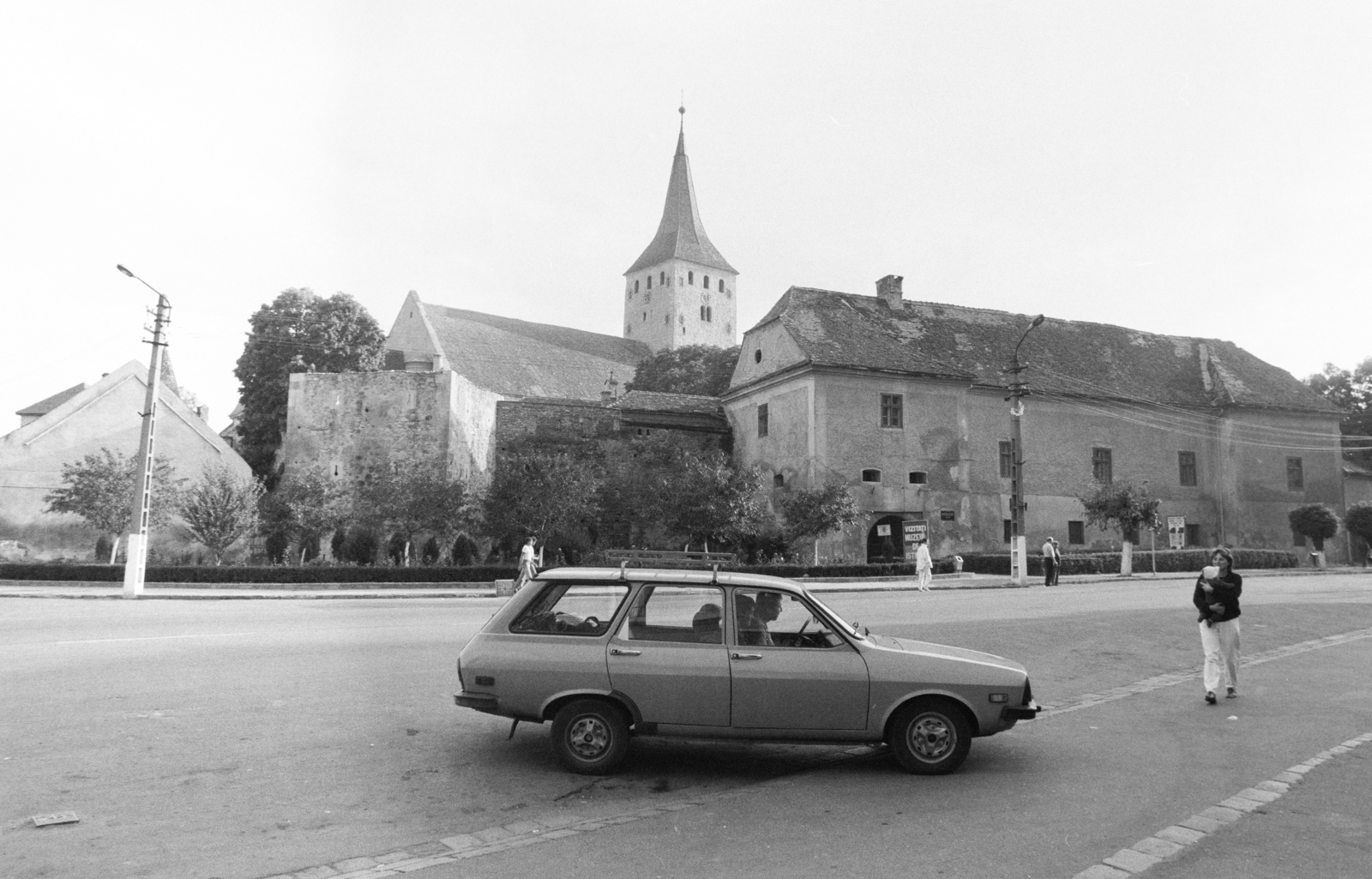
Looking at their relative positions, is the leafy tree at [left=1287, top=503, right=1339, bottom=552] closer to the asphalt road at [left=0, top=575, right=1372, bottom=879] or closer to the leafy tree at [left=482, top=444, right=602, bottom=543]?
the leafy tree at [left=482, top=444, right=602, bottom=543]

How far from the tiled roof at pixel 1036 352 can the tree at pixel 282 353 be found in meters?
25.6

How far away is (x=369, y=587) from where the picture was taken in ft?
97.9

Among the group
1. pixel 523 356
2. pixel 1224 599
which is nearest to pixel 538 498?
pixel 1224 599

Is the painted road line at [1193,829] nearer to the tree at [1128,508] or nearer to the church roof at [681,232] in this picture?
the tree at [1128,508]

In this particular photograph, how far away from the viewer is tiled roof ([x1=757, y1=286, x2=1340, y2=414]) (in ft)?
128

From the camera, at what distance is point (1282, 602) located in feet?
66.3

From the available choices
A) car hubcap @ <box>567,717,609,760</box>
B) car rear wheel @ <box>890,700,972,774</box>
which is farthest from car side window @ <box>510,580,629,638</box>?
car rear wheel @ <box>890,700,972,774</box>

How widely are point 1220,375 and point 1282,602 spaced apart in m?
29.9

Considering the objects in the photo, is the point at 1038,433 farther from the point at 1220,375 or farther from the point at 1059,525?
the point at 1220,375

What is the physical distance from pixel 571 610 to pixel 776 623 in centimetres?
158

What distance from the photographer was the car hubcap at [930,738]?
697cm

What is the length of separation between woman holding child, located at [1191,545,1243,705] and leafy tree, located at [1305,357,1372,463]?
61.7 meters

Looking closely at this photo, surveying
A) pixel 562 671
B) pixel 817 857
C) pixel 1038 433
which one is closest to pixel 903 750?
pixel 817 857

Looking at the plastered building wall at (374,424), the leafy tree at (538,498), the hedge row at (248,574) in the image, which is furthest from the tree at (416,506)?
the hedge row at (248,574)
